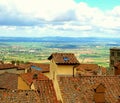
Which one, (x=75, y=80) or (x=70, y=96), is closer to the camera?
(x=70, y=96)

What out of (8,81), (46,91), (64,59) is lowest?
(8,81)

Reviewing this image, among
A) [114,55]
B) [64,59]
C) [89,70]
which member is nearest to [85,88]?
[64,59]

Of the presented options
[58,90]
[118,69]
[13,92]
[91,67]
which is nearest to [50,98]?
[58,90]

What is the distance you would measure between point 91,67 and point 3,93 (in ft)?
266

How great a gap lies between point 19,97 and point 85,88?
769cm

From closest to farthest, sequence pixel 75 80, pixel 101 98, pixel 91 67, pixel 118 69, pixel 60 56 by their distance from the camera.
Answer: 1. pixel 101 98
2. pixel 75 80
3. pixel 60 56
4. pixel 118 69
5. pixel 91 67

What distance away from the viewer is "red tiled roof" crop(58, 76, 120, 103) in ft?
114

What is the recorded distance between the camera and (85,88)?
119 ft

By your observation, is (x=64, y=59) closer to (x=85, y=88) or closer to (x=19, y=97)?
(x=85, y=88)

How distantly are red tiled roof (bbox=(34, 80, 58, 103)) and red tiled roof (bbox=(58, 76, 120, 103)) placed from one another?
6.82 feet

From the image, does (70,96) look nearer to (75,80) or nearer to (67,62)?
(75,80)

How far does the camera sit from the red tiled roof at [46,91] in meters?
36.4

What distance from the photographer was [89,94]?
3544 cm

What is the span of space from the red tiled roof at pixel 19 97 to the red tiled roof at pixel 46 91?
40.9 inches
